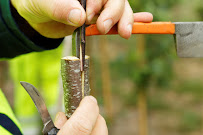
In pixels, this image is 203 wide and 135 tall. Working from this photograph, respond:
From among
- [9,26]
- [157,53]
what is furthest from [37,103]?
[157,53]

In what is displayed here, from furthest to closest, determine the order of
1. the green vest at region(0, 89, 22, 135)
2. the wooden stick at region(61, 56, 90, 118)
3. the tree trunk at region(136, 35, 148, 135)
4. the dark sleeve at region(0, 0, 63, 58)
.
→ the tree trunk at region(136, 35, 148, 135) → the dark sleeve at region(0, 0, 63, 58) → the green vest at region(0, 89, 22, 135) → the wooden stick at region(61, 56, 90, 118)

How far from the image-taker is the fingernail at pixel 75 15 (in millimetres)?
677

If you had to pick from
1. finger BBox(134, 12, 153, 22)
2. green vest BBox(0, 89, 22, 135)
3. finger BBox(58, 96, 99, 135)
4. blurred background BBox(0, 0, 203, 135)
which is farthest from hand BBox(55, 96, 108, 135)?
blurred background BBox(0, 0, 203, 135)

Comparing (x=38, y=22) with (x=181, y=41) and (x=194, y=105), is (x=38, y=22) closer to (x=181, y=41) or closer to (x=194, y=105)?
(x=181, y=41)

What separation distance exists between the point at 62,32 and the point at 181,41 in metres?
0.48

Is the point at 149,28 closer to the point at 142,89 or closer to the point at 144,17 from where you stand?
the point at 144,17

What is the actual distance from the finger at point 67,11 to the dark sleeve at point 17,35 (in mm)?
350

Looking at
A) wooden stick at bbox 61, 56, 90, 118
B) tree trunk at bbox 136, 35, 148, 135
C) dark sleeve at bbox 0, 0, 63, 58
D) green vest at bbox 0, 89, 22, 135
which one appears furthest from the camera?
tree trunk at bbox 136, 35, 148, 135

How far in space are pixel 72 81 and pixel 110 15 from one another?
0.78ft

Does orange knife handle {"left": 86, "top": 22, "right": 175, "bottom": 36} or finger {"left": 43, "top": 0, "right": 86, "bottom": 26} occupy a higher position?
finger {"left": 43, "top": 0, "right": 86, "bottom": 26}

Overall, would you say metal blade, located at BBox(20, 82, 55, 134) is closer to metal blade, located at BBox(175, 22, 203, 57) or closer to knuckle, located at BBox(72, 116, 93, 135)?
knuckle, located at BBox(72, 116, 93, 135)

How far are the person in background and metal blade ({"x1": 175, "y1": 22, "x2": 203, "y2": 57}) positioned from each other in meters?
0.11

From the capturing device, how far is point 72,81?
650 millimetres

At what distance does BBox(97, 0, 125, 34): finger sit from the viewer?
0.74 metres
